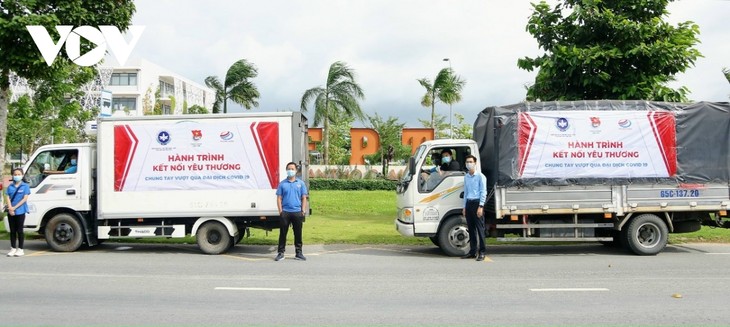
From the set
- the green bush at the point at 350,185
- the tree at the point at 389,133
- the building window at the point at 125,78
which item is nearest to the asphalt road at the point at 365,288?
the green bush at the point at 350,185

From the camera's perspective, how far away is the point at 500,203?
1131 centimetres

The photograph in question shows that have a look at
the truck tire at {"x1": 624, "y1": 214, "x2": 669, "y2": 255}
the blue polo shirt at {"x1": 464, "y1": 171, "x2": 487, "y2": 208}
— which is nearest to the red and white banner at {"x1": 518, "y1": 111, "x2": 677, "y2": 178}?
the truck tire at {"x1": 624, "y1": 214, "x2": 669, "y2": 255}

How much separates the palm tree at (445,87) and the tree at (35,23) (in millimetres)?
30673

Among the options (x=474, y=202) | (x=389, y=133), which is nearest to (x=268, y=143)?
(x=474, y=202)

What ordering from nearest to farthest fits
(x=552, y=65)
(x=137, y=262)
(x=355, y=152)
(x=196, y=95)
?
1. (x=137, y=262)
2. (x=552, y=65)
3. (x=355, y=152)
4. (x=196, y=95)

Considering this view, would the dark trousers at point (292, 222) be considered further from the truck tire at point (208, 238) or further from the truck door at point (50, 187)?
the truck door at point (50, 187)

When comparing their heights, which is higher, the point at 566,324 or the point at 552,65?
the point at 552,65

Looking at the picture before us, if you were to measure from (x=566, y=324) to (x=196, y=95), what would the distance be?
272 ft

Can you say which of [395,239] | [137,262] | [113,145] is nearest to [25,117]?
[113,145]

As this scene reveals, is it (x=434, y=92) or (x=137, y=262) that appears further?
(x=434, y=92)

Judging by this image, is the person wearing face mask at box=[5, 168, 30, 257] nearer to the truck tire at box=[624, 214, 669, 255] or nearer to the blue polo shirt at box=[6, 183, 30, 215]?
the blue polo shirt at box=[6, 183, 30, 215]

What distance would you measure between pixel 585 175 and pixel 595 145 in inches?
23.8

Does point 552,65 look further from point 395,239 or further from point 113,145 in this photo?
point 113,145

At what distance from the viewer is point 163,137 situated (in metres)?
11.9
